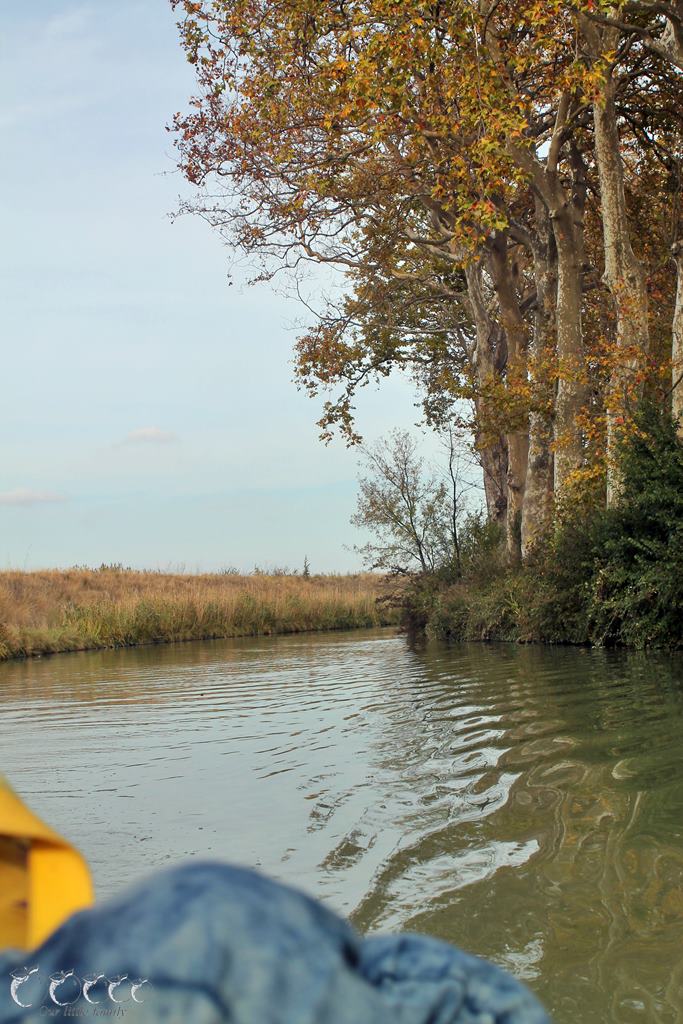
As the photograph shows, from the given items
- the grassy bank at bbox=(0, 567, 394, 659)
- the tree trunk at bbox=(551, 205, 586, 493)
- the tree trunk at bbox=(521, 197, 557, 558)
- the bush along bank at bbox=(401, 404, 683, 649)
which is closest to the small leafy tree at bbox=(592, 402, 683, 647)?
the bush along bank at bbox=(401, 404, 683, 649)

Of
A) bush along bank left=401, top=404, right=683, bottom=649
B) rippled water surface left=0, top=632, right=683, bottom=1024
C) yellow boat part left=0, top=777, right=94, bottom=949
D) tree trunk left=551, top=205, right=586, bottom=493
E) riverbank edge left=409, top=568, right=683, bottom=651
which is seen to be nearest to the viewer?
yellow boat part left=0, top=777, right=94, bottom=949

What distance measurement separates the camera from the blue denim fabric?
0.61m

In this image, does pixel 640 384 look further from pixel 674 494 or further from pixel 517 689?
pixel 517 689

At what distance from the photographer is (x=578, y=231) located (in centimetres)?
1912

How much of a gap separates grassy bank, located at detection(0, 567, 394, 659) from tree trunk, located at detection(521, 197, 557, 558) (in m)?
6.63

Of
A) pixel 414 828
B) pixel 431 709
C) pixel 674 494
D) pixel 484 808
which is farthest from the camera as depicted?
pixel 674 494

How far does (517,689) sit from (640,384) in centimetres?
737

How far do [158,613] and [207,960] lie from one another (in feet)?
89.9

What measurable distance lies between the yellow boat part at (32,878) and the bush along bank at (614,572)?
524 inches

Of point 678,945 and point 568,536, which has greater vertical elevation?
point 568,536

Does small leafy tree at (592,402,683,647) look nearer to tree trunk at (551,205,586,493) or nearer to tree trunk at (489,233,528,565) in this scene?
tree trunk at (551,205,586,493)

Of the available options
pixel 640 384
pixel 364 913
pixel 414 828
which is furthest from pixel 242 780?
pixel 640 384

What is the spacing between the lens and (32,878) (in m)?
0.76

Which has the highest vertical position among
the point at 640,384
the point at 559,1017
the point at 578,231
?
the point at 578,231
